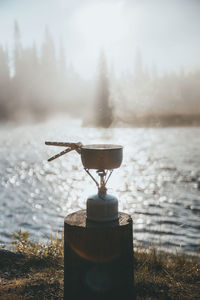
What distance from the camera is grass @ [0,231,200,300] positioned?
434cm

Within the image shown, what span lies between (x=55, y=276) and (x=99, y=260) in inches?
64.2

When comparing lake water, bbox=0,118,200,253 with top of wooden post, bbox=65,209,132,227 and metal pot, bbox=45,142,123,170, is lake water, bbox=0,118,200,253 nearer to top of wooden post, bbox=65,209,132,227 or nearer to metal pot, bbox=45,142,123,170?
top of wooden post, bbox=65,209,132,227

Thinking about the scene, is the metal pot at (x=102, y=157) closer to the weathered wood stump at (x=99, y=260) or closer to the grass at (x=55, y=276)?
the weathered wood stump at (x=99, y=260)

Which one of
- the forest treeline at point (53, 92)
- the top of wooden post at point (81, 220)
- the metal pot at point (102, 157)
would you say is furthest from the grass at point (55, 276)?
the forest treeline at point (53, 92)

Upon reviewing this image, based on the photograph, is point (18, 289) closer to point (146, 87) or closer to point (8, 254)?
point (8, 254)

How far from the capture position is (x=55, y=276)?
4832 millimetres

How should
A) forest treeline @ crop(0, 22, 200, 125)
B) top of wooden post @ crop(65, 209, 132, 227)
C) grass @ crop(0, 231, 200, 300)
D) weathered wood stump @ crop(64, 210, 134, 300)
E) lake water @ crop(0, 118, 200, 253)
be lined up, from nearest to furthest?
weathered wood stump @ crop(64, 210, 134, 300)
top of wooden post @ crop(65, 209, 132, 227)
grass @ crop(0, 231, 200, 300)
lake water @ crop(0, 118, 200, 253)
forest treeline @ crop(0, 22, 200, 125)

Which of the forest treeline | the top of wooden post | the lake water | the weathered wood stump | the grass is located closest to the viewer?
the weathered wood stump

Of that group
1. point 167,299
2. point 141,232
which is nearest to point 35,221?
point 141,232

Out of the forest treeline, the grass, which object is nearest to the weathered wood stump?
the grass

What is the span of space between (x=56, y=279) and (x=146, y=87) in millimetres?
122164

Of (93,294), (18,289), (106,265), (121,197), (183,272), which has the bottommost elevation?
(121,197)

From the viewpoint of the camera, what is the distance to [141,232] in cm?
1177

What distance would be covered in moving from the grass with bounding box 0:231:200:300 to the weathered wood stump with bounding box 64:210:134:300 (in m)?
0.81
